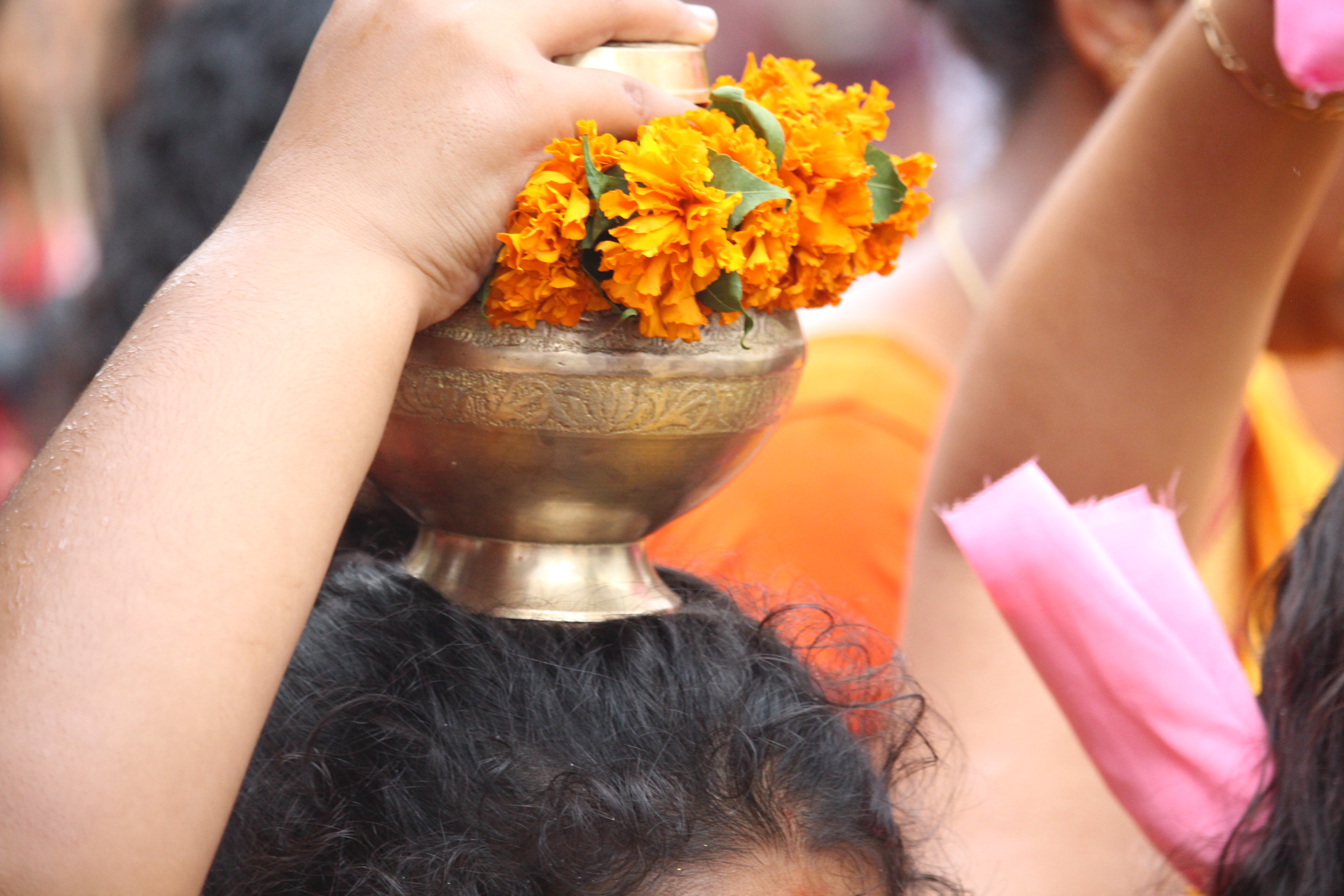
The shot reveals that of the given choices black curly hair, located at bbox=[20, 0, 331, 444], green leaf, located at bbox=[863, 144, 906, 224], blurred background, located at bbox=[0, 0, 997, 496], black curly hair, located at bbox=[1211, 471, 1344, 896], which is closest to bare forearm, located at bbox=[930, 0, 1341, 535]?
black curly hair, located at bbox=[1211, 471, 1344, 896]

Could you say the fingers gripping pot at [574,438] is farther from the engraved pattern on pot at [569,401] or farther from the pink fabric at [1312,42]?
the pink fabric at [1312,42]

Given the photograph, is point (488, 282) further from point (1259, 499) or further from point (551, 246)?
point (1259, 499)

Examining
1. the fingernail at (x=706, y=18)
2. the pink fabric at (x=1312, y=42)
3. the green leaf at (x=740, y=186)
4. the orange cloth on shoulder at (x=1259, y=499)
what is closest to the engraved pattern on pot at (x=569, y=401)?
the green leaf at (x=740, y=186)

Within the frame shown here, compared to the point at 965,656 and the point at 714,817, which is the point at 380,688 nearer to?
the point at 714,817

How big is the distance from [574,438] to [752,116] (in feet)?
0.72

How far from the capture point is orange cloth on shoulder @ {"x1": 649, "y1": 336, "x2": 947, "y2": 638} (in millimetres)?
1887

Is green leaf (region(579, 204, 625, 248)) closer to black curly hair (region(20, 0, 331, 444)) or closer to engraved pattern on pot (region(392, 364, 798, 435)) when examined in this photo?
engraved pattern on pot (region(392, 364, 798, 435))

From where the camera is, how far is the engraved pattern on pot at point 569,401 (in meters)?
0.75

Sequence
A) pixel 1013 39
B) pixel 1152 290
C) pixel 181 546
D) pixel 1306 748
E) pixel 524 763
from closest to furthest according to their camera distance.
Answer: pixel 181 546 → pixel 524 763 → pixel 1306 748 → pixel 1152 290 → pixel 1013 39

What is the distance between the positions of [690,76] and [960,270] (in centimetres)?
144

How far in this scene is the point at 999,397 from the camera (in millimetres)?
1350

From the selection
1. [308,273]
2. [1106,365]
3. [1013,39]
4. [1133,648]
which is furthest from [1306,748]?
[1013,39]

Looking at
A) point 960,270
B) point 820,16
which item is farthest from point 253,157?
point 820,16

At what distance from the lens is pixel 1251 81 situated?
1049 mm
